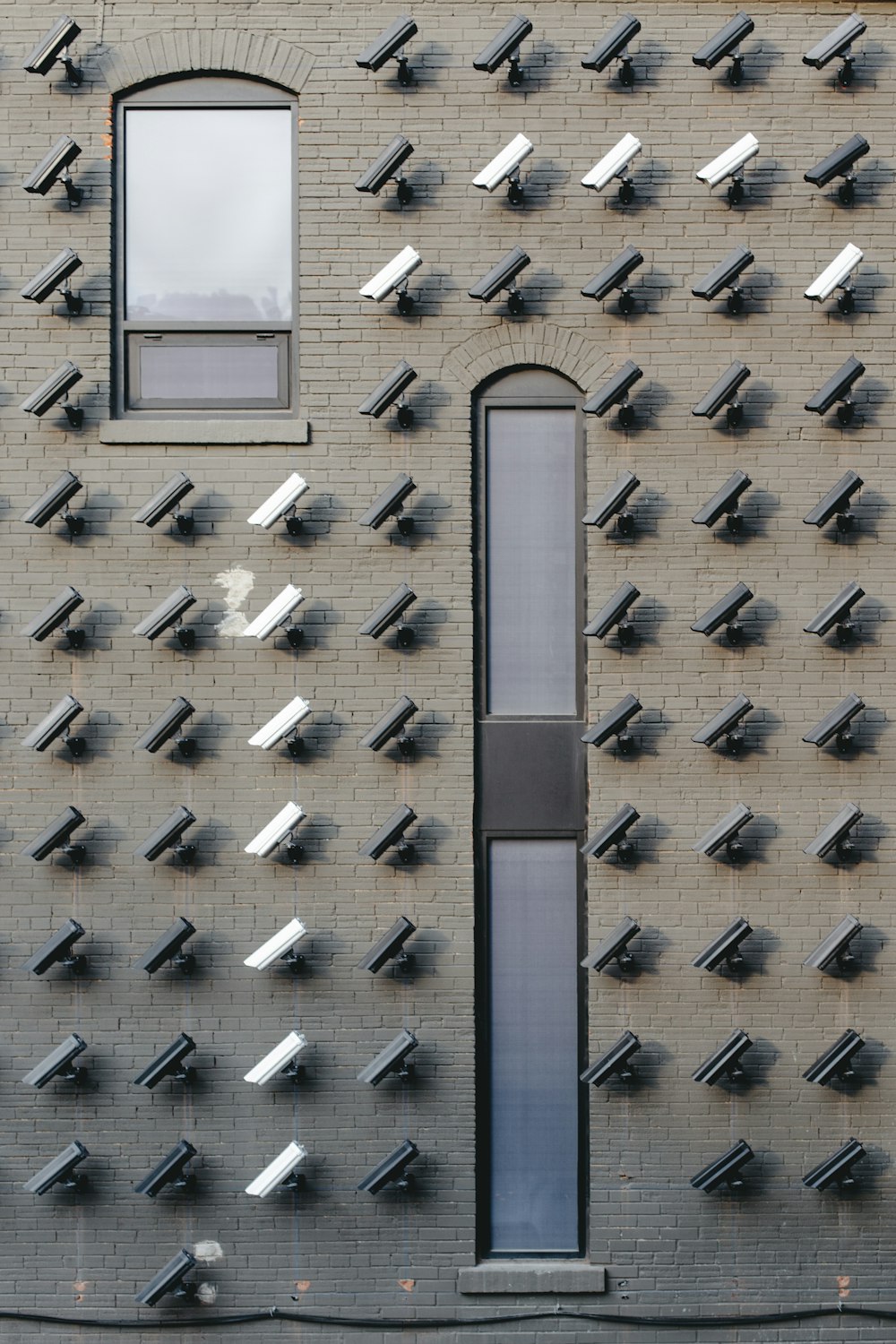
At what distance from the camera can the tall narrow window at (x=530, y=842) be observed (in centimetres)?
966

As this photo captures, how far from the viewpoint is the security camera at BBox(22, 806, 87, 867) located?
9.37 m

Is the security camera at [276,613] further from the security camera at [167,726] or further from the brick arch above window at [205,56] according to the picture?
the brick arch above window at [205,56]

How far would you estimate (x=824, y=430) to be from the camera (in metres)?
9.79

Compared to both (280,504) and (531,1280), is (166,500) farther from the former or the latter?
(531,1280)

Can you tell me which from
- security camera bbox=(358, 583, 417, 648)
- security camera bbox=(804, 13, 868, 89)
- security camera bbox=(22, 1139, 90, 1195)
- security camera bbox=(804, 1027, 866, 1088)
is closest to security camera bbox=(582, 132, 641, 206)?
security camera bbox=(804, 13, 868, 89)

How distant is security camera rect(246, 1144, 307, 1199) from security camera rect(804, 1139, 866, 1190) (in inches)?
136

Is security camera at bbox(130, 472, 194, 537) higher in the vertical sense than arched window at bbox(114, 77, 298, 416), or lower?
lower

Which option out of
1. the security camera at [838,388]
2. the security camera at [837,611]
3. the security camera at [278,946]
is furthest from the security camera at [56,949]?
the security camera at [838,388]

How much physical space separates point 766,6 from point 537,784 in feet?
19.2

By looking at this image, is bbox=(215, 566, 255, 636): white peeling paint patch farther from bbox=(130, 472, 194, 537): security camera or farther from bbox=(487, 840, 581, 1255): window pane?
bbox=(487, 840, 581, 1255): window pane

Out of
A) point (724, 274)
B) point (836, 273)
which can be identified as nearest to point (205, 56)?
point (724, 274)

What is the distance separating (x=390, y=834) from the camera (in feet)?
30.6

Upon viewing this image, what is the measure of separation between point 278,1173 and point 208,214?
264 inches

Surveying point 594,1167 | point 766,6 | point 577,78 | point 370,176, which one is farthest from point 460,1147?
point 766,6
